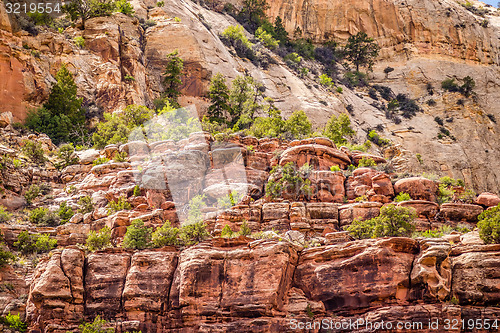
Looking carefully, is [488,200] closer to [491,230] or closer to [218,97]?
[491,230]

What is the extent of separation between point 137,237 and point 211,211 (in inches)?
245

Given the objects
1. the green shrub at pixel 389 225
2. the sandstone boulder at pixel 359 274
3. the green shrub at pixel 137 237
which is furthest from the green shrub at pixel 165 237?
the green shrub at pixel 389 225

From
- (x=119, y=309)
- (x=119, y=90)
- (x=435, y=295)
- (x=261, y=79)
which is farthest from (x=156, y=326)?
(x=261, y=79)

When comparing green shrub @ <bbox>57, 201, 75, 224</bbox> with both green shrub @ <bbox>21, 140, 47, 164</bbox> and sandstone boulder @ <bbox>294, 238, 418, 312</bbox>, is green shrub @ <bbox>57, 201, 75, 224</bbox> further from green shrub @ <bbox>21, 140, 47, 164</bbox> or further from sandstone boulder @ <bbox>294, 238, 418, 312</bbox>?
sandstone boulder @ <bbox>294, 238, 418, 312</bbox>

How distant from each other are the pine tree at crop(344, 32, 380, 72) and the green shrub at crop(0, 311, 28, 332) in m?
70.7

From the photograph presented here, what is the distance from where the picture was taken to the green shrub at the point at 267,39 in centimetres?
8488

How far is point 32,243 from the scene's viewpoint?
1464 inches

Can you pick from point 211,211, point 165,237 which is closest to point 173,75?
point 211,211

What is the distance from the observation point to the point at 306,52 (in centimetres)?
9038

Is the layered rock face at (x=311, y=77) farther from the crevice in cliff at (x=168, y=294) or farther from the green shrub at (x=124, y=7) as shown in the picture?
the crevice in cliff at (x=168, y=294)

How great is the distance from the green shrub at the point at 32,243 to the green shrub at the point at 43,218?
2.24m

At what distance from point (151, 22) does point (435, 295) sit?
5409 cm

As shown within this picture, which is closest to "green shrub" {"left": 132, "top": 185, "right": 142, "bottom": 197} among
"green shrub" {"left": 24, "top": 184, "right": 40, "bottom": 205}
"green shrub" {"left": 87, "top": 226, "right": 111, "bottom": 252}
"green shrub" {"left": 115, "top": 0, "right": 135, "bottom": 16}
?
"green shrub" {"left": 87, "top": 226, "right": 111, "bottom": 252}

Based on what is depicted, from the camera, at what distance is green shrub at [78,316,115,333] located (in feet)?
100
